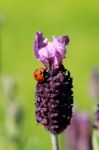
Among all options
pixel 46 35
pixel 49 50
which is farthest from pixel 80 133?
pixel 46 35

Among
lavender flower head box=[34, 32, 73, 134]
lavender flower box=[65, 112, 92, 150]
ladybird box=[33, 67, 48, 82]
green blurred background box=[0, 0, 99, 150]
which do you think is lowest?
lavender flower head box=[34, 32, 73, 134]

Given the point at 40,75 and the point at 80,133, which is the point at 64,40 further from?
the point at 80,133

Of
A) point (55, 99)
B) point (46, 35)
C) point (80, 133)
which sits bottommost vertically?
point (55, 99)

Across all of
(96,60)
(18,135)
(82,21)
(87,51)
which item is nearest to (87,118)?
(18,135)

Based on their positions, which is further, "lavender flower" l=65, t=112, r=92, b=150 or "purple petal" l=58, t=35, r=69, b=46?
"lavender flower" l=65, t=112, r=92, b=150

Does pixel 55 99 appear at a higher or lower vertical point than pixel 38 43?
lower

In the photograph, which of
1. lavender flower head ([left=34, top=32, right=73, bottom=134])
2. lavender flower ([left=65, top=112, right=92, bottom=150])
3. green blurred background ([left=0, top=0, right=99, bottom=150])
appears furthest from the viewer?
green blurred background ([left=0, top=0, right=99, bottom=150])

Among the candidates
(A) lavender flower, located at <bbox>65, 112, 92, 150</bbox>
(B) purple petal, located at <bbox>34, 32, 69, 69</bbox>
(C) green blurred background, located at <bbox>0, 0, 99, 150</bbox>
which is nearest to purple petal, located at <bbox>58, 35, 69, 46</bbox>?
(B) purple petal, located at <bbox>34, 32, 69, 69</bbox>

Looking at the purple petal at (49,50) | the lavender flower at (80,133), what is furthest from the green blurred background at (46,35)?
the purple petal at (49,50)

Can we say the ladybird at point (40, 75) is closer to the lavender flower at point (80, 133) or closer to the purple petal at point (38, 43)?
the purple petal at point (38, 43)

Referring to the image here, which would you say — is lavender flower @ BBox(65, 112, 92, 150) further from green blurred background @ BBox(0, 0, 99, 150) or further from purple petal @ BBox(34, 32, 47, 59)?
green blurred background @ BBox(0, 0, 99, 150)
